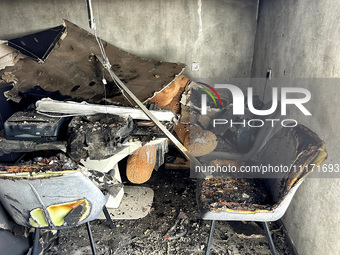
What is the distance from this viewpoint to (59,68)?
3105mm

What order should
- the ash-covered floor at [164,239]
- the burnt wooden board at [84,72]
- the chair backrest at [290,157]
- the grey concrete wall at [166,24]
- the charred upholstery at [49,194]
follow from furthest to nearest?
the grey concrete wall at [166,24] < the burnt wooden board at [84,72] < the ash-covered floor at [164,239] < the chair backrest at [290,157] < the charred upholstery at [49,194]

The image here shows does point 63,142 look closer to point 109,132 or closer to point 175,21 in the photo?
point 109,132

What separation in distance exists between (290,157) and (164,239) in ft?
4.55

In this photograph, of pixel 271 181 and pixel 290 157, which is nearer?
pixel 290 157

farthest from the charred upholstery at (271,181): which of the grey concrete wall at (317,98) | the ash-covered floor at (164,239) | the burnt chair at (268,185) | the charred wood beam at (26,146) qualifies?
the charred wood beam at (26,146)

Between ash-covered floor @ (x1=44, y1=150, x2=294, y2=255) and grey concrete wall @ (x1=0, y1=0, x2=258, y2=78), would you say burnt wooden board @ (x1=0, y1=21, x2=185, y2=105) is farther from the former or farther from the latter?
ash-covered floor @ (x1=44, y1=150, x2=294, y2=255)

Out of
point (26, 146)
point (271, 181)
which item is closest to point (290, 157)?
point (271, 181)

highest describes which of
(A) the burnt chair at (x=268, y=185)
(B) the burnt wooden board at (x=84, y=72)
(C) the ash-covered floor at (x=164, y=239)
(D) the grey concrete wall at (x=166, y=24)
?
(D) the grey concrete wall at (x=166, y=24)

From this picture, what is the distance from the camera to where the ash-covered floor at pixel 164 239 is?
2307 mm

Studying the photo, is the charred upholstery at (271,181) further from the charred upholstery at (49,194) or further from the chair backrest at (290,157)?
the charred upholstery at (49,194)

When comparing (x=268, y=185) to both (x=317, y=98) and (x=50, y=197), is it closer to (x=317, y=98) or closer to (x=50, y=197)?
(x=317, y=98)

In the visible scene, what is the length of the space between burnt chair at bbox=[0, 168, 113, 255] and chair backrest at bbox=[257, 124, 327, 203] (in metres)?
1.18

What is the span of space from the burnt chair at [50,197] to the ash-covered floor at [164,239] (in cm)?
79

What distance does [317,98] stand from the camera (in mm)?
1890
